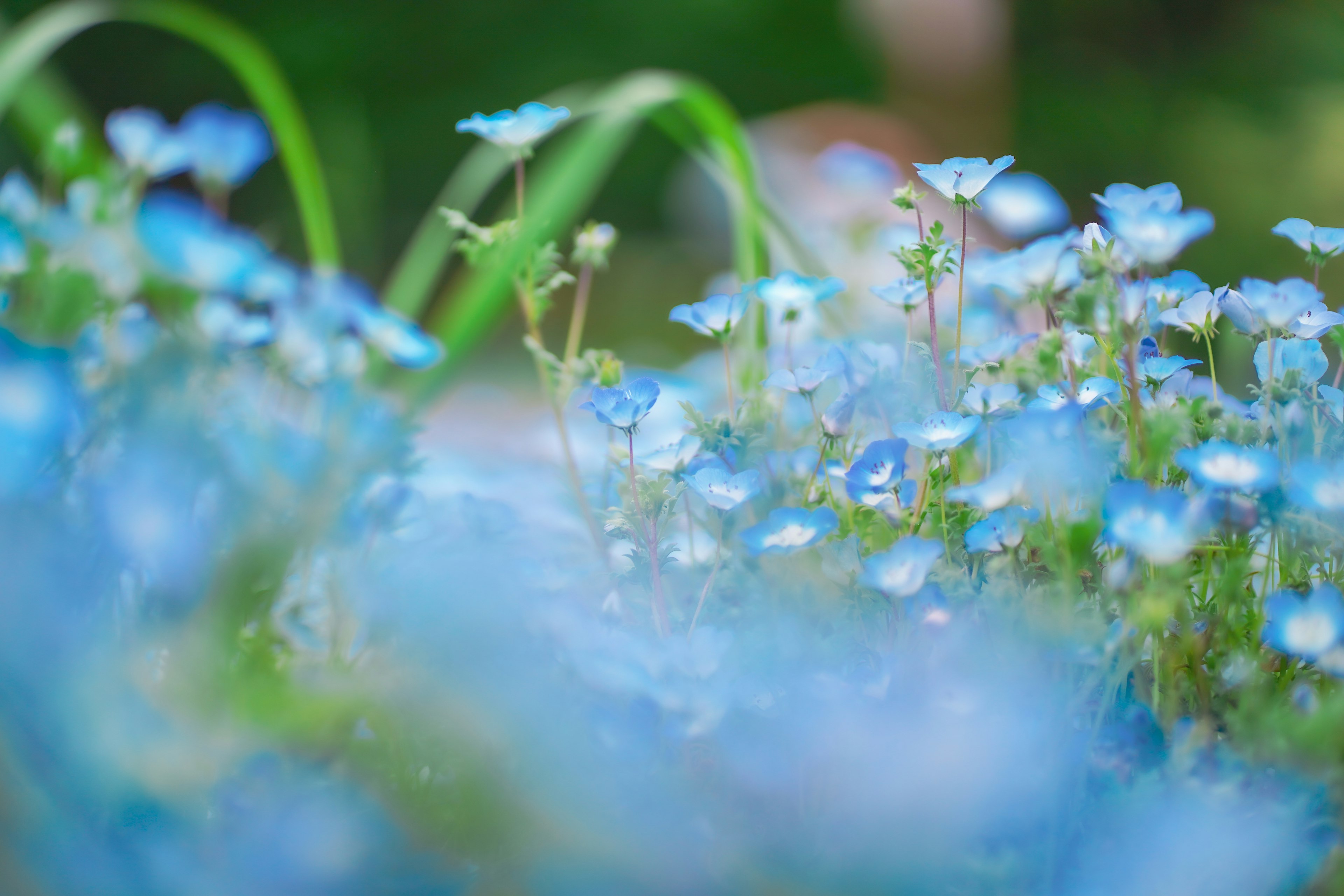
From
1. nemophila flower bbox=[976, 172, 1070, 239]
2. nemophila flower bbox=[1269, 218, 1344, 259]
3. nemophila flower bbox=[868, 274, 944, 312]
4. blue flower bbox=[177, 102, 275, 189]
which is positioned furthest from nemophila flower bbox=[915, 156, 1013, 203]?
nemophila flower bbox=[976, 172, 1070, 239]

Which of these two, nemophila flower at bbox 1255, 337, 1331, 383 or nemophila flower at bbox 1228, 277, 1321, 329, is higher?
nemophila flower at bbox 1228, 277, 1321, 329

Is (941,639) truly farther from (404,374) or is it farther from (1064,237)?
(404,374)

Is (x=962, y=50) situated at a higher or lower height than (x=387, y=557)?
higher

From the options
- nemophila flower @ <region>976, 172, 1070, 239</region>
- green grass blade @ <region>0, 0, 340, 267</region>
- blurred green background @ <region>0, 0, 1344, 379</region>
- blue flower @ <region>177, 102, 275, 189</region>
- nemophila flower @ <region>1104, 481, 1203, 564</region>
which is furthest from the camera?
blurred green background @ <region>0, 0, 1344, 379</region>

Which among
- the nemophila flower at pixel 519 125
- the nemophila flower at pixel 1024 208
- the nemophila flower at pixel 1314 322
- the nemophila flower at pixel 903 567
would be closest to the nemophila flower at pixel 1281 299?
the nemophila flower at pixel 1314 322

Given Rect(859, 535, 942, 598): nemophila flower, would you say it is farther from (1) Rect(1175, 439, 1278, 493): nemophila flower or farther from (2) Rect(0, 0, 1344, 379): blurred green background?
(2) Rect(0, 0, 1344, 379): blurred green background

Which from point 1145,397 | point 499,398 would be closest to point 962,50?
point 499,398

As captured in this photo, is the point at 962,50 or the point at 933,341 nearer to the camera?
the point at 933,341

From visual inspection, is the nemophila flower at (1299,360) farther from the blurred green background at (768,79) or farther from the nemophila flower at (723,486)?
the blurred green background at (768,79)
